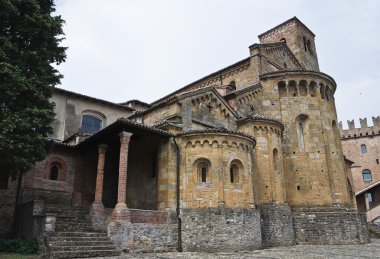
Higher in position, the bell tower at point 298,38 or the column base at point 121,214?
the bell tower at point 298,38

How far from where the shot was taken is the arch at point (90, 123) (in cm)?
2506

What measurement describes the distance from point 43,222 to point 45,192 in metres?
5.79

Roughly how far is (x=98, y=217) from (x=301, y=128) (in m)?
14.8

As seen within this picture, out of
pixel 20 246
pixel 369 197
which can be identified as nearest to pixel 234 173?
pixel 20 246

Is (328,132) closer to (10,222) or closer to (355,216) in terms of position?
(355,216)

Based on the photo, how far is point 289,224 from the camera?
20078mm

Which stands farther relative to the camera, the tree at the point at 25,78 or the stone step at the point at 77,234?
the stone step at the point at 77,234

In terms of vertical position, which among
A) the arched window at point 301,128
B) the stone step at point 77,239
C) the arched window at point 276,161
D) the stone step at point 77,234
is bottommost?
the stone step at point 77,239

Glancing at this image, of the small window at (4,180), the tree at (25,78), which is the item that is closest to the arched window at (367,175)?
the small window at (4,180)

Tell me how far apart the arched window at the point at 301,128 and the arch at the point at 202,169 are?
8.68 m

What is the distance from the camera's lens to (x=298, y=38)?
3350 centimetres

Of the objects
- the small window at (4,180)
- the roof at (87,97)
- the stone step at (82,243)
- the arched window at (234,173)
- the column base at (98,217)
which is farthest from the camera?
the roof at (87,97)

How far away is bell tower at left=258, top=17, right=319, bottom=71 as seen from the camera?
33281 millimetres

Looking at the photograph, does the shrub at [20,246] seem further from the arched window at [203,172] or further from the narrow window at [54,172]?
the arched window at [203,172]
